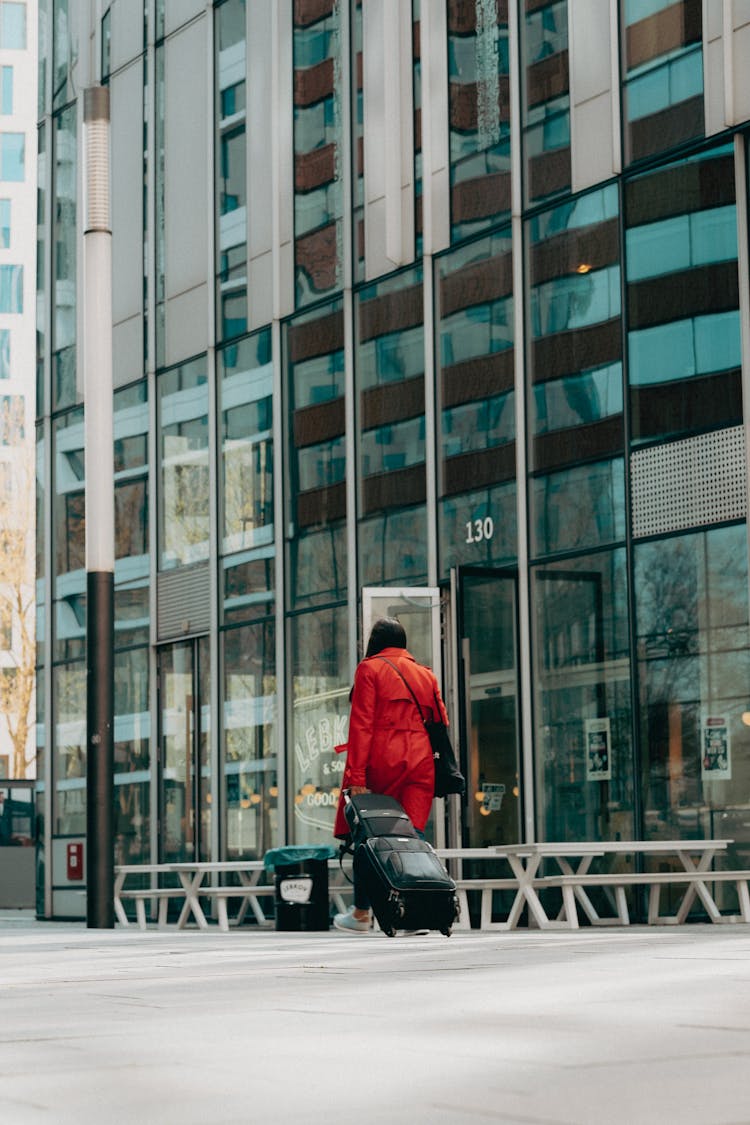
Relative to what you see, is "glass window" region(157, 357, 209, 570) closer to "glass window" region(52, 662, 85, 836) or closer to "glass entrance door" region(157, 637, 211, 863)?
"glass entrance door" region(157, 637, 211, 863)

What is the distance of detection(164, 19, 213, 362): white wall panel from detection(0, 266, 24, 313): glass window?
56.3 meters

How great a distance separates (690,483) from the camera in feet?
47.2

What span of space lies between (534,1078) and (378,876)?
604cm

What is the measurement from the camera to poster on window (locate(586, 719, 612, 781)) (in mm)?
14977

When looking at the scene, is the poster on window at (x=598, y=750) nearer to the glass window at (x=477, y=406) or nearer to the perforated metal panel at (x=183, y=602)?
the glass window at (x=477, y=406)

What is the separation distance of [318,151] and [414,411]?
3.33 metres

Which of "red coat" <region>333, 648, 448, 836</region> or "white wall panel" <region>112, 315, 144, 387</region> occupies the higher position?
"white wall panel" <region>112, 315, 144, 387</region>

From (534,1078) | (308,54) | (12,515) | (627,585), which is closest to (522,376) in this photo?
(627,585)

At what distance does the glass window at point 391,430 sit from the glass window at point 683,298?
300cm

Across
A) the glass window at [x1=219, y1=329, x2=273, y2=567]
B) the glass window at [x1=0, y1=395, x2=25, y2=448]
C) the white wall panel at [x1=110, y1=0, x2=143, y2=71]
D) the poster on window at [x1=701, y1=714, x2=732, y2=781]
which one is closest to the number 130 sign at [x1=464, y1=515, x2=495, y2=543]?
the poster on window at [x1=701, y1=714, x2=732, y2=781]

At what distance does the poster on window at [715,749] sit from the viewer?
45.8 ft

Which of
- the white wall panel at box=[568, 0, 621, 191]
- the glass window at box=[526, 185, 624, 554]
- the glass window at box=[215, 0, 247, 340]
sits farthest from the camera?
the glass window at box=[215, 0, 247, 340]

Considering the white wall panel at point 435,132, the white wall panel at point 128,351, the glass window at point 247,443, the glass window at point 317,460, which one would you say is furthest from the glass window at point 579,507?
the white wall panel at point 128,351

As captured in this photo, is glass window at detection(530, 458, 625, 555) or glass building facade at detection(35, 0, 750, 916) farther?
glass window at detection(530, 458, 625, 555)
